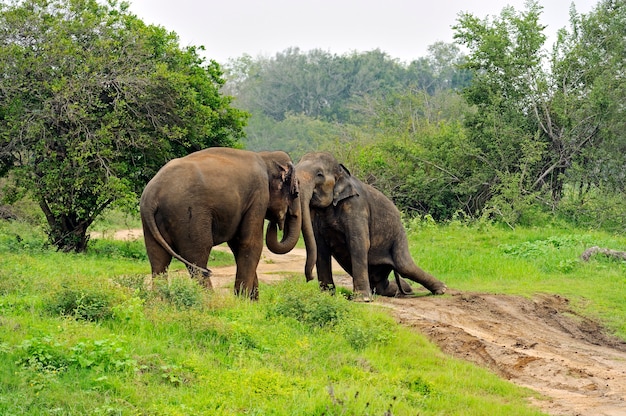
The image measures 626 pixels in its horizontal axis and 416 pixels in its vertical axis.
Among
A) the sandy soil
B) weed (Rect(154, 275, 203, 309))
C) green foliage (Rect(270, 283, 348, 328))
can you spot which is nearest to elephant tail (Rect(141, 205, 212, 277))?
weed (Rect(154, 275, 203, 309))

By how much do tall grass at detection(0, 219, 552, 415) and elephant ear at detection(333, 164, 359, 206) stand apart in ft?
7.87

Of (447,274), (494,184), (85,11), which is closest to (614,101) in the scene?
(494,184)

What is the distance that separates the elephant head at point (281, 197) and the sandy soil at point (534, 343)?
163cm

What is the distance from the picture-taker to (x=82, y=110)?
16656 mm

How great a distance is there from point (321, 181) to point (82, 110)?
6482 mm

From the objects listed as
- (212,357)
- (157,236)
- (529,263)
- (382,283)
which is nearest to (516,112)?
(529,263)

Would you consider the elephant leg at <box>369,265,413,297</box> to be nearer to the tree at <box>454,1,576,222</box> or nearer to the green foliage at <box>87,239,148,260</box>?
the green foliage at <box>87,239,148,260</box>

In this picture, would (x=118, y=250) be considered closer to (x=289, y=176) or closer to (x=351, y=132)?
(x=289, y=176)

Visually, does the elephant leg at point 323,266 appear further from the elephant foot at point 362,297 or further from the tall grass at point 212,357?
the tall grass at point 212,357

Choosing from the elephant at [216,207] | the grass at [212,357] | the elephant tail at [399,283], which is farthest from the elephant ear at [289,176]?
the elephant tail at [399,283]

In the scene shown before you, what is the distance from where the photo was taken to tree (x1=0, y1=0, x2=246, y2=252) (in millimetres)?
16859

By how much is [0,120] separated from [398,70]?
64519mm

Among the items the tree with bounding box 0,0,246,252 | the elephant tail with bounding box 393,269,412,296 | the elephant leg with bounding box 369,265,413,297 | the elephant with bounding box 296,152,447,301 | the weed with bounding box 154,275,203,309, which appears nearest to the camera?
the weed with bounding box 154,275,203,309

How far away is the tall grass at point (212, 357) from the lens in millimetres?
6156
